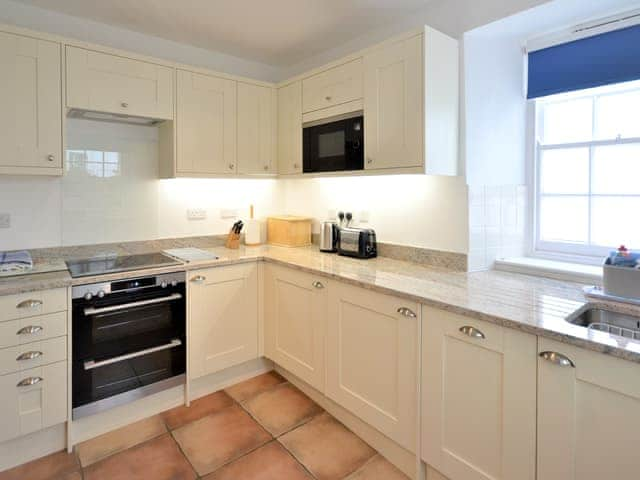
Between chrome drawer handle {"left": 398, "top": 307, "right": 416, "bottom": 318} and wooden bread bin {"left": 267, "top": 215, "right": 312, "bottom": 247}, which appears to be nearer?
chrome drawer handle {"left": 398, "top": 307, "right": 416, "bottom": 318}

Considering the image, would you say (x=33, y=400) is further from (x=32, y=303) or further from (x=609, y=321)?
(x=609, y=321)

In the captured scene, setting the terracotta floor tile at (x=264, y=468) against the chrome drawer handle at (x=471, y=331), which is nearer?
the chrome drawer handle at (x=471, y=331)

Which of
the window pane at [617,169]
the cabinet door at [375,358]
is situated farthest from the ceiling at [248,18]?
the cabinet door at [375,358]

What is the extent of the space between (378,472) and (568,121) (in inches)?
83.8

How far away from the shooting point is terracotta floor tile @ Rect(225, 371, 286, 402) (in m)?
2.60

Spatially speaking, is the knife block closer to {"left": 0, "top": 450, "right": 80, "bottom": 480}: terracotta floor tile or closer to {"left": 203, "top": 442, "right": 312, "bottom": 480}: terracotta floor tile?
{"left": 203, "top": 442, "right": 312, "bottom": 480}: terracotta floor tile

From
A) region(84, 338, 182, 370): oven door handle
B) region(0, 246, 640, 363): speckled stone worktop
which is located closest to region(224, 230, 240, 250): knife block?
region(0, 246, 640, 363): speckled stone worktop

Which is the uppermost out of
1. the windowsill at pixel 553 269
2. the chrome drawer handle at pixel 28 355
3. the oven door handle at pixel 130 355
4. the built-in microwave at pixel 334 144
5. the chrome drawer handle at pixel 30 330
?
the built-in microwave at pixel 334 144

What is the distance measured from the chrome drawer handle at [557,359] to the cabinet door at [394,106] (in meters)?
1.10

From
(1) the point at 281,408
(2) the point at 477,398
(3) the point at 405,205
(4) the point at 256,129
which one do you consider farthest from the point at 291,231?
(2) the point at 477,398

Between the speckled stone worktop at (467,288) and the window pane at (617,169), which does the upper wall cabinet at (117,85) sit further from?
the window pane at (617,169)

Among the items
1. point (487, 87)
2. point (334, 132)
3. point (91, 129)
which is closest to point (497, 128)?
point (487, 87)

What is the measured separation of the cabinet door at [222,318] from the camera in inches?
96.3

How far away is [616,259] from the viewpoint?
1.63 meters
